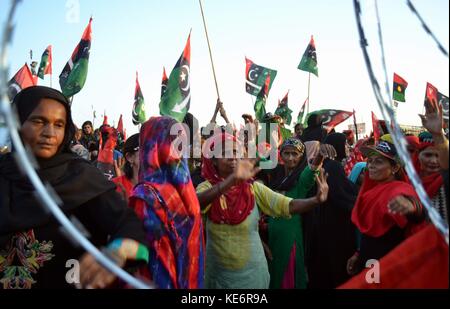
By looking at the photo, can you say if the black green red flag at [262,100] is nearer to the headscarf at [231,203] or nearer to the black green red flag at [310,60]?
the black green red flag at [310,60]

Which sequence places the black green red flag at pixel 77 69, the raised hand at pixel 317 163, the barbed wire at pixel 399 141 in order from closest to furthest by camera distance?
the barbed wire at pixel 399 141 < the raised hand at pixel 317 163 < the black green red flag at pixel 77 69

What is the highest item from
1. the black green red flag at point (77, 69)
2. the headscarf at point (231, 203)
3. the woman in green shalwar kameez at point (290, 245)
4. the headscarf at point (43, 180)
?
the black green red flag at point (77, 69)

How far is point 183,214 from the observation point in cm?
234

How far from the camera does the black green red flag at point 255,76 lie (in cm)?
1135

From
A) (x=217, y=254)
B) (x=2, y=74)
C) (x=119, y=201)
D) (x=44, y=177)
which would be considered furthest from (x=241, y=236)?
(x=2, y=74)

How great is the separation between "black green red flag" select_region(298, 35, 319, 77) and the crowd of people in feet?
27.2

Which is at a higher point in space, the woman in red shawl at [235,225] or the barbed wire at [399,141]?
the barbed wire at [399,141]

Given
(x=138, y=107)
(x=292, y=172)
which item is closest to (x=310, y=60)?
(x=138, y=107)

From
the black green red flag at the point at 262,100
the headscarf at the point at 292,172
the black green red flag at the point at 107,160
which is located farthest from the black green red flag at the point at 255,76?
the headscarf at the point at 292,172

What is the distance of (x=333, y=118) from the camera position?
5.61 m

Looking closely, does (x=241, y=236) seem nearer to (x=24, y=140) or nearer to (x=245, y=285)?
(x=245, y=285)

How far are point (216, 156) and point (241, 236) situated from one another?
0.63 metres

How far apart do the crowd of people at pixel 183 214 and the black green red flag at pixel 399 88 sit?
337 inches

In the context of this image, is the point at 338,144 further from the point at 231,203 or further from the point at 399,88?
the point at 399,88
